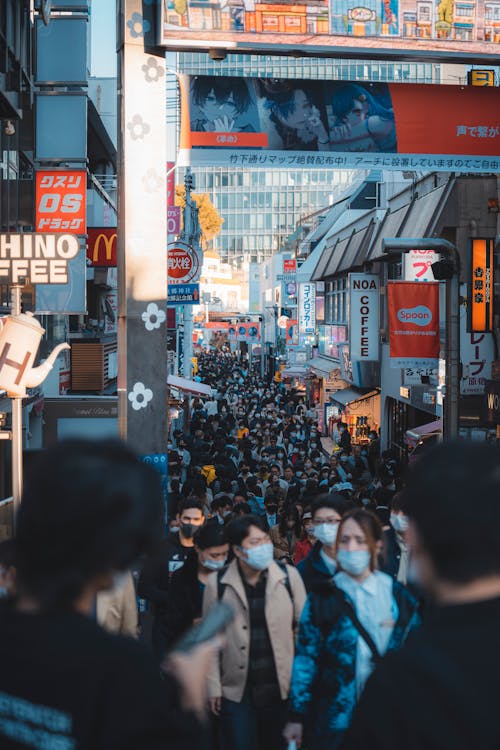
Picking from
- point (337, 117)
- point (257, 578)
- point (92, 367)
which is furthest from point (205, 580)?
point (92, 367)

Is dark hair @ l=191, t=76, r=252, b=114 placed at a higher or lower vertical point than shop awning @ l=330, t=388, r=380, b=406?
higher

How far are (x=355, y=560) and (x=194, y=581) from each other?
1751 mm

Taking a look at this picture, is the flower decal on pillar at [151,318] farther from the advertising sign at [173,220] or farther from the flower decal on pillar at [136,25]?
the advertising sign at [173,220]

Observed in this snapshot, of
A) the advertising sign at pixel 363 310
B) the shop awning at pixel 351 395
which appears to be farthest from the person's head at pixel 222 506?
the shop awning at pixel 351 395

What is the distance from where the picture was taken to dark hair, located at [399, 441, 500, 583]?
2.01m

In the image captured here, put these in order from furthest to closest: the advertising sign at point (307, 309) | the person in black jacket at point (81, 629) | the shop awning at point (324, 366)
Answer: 1. the advertising sign at point (307, 309)
2. the shop awning at point (324, 366)
3. the person in black jacket at point (81, 629)

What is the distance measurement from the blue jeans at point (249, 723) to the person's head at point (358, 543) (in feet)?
3.73

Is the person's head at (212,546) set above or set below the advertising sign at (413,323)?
below

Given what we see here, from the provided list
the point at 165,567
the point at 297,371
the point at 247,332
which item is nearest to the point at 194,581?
the point at 165,567

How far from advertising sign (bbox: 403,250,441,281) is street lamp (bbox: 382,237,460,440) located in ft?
25.7

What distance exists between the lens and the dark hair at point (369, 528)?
480 centimetres

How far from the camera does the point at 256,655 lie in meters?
5.31

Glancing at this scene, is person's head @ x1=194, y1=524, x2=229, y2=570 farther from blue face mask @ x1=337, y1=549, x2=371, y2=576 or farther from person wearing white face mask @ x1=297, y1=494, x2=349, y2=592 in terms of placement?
blue face mask @ x1=337, y1=549, x2=371, y2=576

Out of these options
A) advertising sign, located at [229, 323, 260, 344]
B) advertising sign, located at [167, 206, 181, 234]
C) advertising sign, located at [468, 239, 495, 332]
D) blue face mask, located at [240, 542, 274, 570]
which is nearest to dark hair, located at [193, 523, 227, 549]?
blue face mask, located at [240, 542, 274, 570]
